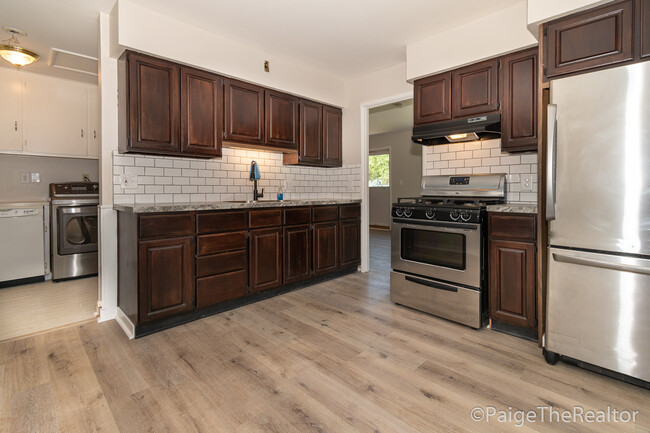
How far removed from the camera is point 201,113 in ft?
10.1

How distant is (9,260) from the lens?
3688 millimetres

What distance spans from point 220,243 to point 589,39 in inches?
116

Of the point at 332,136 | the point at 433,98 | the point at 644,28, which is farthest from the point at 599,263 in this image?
the point at 332,136

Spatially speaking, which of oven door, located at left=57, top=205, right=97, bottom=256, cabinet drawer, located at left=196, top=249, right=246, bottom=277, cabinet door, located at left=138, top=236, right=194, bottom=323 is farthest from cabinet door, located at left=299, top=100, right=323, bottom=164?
oven door, located at left=57, top=205, right=97, bottom=256

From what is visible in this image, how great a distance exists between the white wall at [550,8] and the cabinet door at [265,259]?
8.44 ft

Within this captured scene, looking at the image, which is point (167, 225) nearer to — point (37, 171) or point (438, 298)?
point (438, 298)

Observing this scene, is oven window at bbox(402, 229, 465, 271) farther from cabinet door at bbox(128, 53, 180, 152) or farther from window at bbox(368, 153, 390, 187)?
window at bbox(368, 153, 390, 187)

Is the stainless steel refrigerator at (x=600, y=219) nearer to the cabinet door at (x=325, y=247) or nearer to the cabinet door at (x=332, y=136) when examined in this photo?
the cabinet door at (x=325, y=247)

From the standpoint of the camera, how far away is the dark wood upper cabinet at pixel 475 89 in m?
2.85

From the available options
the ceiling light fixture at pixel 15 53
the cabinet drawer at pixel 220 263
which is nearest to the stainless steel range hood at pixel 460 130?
the cabinet drawer at pixel 220 263

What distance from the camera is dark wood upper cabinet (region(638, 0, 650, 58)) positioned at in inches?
72.4

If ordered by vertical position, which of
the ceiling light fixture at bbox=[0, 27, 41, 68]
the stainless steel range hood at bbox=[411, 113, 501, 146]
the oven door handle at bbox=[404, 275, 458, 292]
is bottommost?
the oven door handle at bbox=[404, 275, 458, 292]

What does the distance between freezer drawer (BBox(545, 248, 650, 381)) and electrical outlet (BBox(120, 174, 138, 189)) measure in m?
3.24

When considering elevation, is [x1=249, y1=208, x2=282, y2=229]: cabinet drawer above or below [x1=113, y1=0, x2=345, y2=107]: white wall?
below
